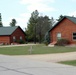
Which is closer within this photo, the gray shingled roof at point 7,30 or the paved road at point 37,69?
the paved road at point 37,69

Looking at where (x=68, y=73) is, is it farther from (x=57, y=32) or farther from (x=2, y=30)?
(x=2, y=30)

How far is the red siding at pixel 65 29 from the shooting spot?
47.9 meters

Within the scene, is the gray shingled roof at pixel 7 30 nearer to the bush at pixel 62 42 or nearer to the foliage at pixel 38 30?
the foliage at pixel 38 30

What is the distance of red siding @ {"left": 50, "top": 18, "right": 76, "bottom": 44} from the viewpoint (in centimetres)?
4794

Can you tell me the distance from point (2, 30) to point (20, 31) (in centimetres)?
499

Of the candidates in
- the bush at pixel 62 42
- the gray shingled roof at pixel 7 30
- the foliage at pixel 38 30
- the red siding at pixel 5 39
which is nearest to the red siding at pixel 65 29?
the bush at pixel 62 42

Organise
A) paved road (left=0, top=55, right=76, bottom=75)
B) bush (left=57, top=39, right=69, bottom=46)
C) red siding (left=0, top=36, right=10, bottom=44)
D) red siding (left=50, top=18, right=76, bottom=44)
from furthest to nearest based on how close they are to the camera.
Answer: red siding (left=0, top=36, right=10, bottom=44)
red siding (left=50, top=18, right=76, bottom=44)
bush (left=57, top=39, right=69, bottom=46)
paved road (left=0, top=55, right=76, bottom=75)

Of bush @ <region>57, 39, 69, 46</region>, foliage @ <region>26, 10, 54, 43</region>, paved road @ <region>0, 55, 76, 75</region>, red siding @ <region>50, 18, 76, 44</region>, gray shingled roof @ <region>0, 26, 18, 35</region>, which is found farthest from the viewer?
foliage @ <region>26, 10, 54, 43</region>

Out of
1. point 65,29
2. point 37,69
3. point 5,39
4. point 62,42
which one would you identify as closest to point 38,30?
point 5,39

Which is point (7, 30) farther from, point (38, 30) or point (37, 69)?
point (37, 69)

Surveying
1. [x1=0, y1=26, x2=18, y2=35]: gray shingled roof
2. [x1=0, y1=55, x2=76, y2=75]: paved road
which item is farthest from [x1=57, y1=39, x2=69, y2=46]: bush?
[x1=0, y1=55, x2=76, y2=75]: paved road

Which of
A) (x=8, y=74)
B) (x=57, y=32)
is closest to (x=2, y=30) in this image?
(x=57, y=32)

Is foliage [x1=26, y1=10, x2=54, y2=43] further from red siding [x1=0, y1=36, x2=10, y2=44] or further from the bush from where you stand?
the bush

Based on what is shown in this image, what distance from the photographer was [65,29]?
4875cm
